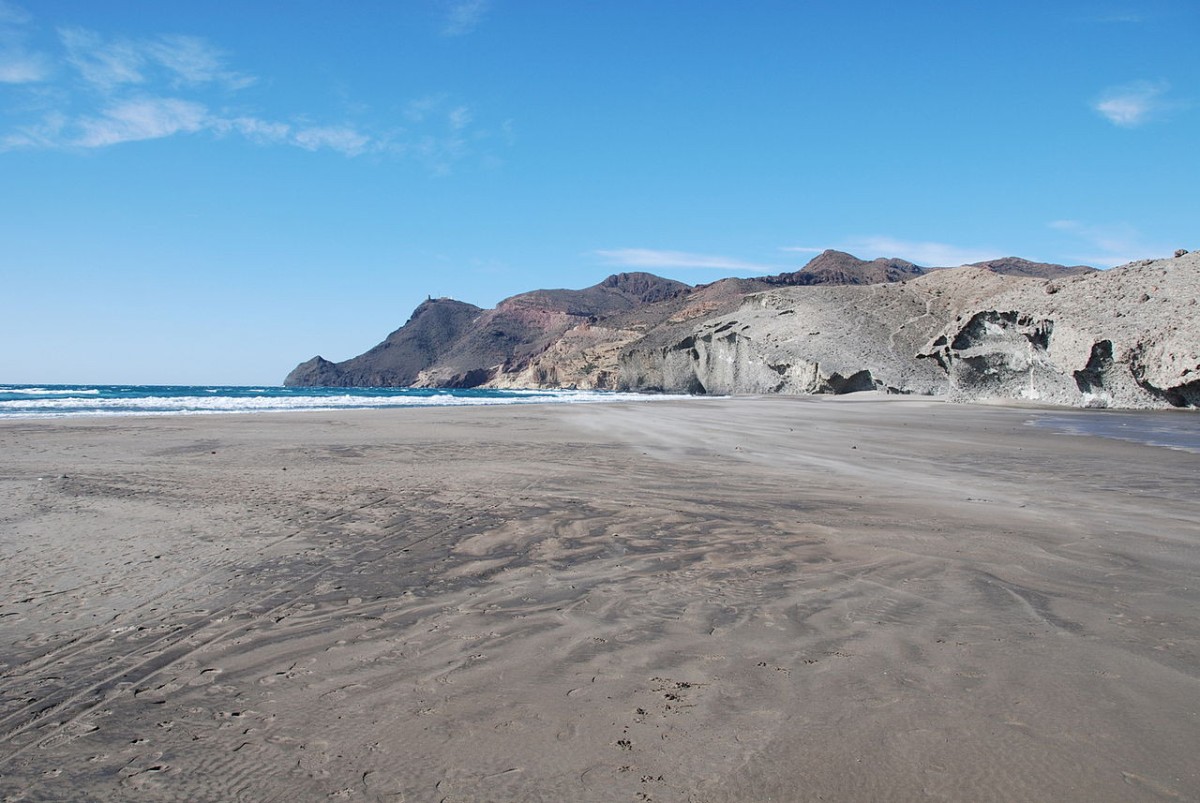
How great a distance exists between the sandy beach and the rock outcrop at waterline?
22.3 m

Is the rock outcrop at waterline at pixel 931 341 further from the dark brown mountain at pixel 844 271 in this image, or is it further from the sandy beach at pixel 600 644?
the sandy beach at pixel 600 644

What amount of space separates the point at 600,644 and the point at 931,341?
126 feet

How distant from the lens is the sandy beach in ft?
7.10

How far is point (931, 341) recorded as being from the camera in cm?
3638

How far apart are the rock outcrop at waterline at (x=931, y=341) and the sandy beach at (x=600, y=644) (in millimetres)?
22298

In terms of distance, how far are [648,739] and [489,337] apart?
16531cm

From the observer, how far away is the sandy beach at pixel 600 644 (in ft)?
7.10

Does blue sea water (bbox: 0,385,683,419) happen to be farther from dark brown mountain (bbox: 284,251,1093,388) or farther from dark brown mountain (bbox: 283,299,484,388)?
dark brown mountain (bbox: 283,299,484,388)

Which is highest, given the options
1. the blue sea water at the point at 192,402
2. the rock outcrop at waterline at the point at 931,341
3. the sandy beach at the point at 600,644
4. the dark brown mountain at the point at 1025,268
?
the dark brown mountain at the point at 1025,268

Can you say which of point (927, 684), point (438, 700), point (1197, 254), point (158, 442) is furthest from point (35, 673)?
point (1197, 254)

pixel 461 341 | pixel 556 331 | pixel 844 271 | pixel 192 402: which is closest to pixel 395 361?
pixel 461 341

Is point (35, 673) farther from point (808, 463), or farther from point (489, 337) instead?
point (489, 337)

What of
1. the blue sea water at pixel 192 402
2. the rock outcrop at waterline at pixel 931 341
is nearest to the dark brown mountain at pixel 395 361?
the rock outcrop at waterline at pixel 931 341

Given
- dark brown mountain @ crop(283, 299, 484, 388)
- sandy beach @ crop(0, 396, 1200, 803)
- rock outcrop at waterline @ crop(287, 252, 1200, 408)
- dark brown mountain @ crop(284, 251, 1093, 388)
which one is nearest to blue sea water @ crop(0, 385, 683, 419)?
rock outcrop at waterline @ crop(287, 252, 1200, 408)
